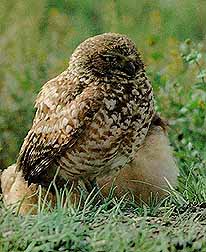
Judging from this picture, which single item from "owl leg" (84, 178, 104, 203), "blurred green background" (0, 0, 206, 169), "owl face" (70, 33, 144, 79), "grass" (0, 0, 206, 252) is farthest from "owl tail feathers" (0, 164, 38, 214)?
"blurred green background" (0, 0, 206, 169)

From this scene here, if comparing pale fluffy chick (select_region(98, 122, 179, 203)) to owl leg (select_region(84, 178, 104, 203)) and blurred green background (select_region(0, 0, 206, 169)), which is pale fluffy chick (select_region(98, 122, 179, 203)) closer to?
owl leg (select_region(84, 178, 104, 203))

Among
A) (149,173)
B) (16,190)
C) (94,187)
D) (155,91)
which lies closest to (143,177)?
(149,173)

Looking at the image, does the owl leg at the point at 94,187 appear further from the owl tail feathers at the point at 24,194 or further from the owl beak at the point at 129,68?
the owl beak at the point at 129,68

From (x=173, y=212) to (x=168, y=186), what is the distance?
0.78m

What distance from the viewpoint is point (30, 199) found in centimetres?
618

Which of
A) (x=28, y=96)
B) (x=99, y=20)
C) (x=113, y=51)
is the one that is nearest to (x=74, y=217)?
A: (x=113, y=51)

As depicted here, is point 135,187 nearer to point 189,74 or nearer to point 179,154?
point 179,154

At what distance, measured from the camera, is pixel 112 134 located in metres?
5.60

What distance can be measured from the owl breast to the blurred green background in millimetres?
1091

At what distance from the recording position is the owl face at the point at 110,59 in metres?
5.77

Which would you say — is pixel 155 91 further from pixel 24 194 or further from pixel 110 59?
pixel 110 59

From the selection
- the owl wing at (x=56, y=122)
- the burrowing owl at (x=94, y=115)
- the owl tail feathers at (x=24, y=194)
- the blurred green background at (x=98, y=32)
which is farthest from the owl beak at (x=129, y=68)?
the blurred green background at (x=98, y=32)

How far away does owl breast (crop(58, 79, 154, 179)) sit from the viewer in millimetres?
5602

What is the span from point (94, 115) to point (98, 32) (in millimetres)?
4263
